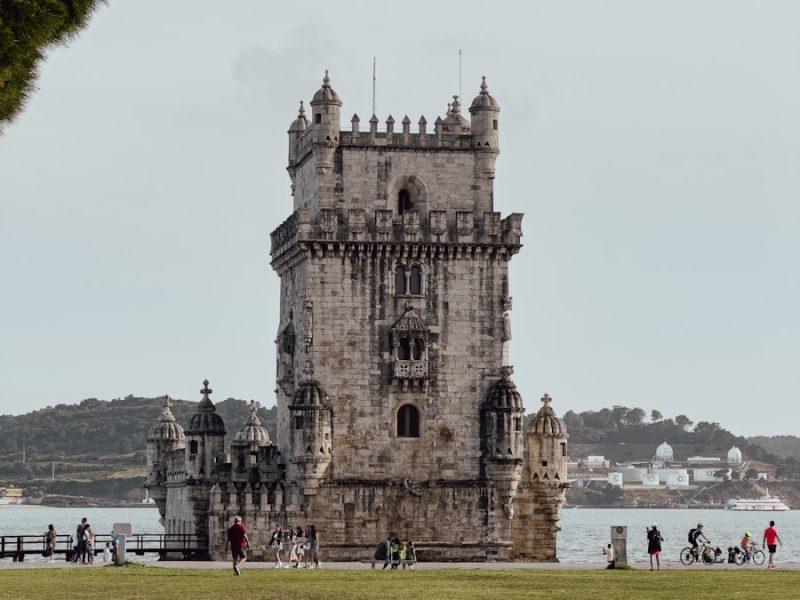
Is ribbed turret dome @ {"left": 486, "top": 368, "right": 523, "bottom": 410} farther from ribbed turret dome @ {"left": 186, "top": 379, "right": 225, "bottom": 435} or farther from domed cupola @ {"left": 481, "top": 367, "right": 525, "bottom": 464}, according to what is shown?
ribbed turret dome @ {"left": 186, "top": 379, "right": 225, "bottom": 435}

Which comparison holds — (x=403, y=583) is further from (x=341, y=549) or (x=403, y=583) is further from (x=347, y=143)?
(x=347, y=143)

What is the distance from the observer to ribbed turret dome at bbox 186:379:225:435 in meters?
76.6

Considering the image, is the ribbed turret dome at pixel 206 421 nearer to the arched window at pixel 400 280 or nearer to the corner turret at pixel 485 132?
the arched window at pixel 400 280

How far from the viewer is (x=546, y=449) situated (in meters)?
76.9

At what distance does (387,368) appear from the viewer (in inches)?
2872

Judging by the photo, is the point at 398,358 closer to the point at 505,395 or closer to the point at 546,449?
the point at 505,395

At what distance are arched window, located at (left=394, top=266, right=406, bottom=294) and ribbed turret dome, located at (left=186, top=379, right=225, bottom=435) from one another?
9048 mm

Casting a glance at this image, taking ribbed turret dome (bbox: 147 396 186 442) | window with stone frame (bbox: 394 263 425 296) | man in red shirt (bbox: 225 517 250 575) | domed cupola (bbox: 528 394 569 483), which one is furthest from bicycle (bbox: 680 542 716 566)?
ribbed turret dome (bbox: 147 396 186 442)

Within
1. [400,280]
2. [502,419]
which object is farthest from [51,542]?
[502,419]

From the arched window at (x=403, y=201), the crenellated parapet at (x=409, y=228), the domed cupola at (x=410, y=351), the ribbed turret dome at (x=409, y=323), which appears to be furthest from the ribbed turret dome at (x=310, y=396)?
the arched window at (x=403, y=201)

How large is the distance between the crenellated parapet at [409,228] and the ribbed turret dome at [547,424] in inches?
290

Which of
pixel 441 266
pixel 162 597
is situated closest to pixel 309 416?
pixel 441 266

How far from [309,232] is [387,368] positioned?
5865mm

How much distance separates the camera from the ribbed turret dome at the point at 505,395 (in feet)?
240
